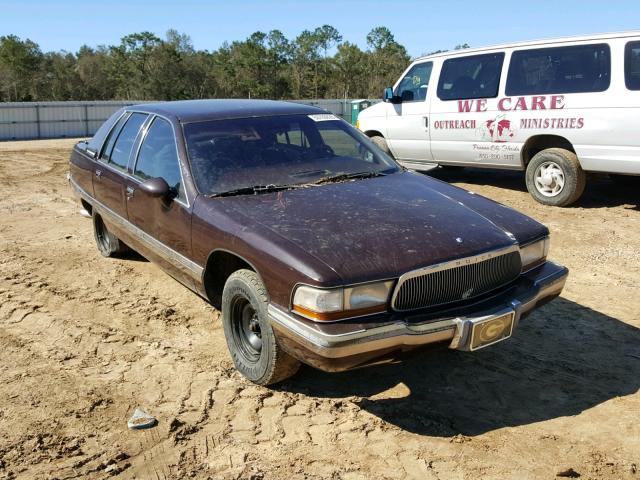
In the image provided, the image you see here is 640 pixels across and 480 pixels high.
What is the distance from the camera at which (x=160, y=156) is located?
15.0 feet

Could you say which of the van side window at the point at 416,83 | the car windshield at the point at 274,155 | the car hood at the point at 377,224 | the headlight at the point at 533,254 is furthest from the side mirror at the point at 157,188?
the van side window at the point at 416,83

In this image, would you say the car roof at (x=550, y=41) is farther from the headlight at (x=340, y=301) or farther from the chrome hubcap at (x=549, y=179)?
the headlight at (x=340, y=301)

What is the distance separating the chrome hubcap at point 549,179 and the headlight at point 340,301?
605 centimetres

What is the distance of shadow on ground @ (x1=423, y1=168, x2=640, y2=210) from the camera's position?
8.73m

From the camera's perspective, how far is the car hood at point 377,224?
3.15 meters

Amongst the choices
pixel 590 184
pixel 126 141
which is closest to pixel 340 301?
pixel 126 141

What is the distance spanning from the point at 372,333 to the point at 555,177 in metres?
6.24

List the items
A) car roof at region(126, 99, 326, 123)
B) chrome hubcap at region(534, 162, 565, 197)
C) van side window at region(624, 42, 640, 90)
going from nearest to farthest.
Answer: car roof at region(126, 99, 326, 123) < van side window at region(624, 42, 640, 90) < chrome hubcap at region(534, 162, 565, 197)

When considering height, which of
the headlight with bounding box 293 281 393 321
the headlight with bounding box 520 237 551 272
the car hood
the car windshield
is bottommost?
the headlight with bounding box 293 281 393 321

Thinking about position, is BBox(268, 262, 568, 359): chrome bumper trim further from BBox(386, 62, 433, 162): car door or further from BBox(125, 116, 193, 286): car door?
BBox(386, 62, 433, 162): car door

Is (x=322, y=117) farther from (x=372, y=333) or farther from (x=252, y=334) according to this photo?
(x=372, y=333)

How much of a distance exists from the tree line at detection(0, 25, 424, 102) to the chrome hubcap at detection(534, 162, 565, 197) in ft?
163

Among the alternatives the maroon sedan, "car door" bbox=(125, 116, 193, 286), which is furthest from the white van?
"car door" bbox=(125, 116, 193, 286)

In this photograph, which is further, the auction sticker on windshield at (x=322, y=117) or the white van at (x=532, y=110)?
the white van at (x=532, y=110)
